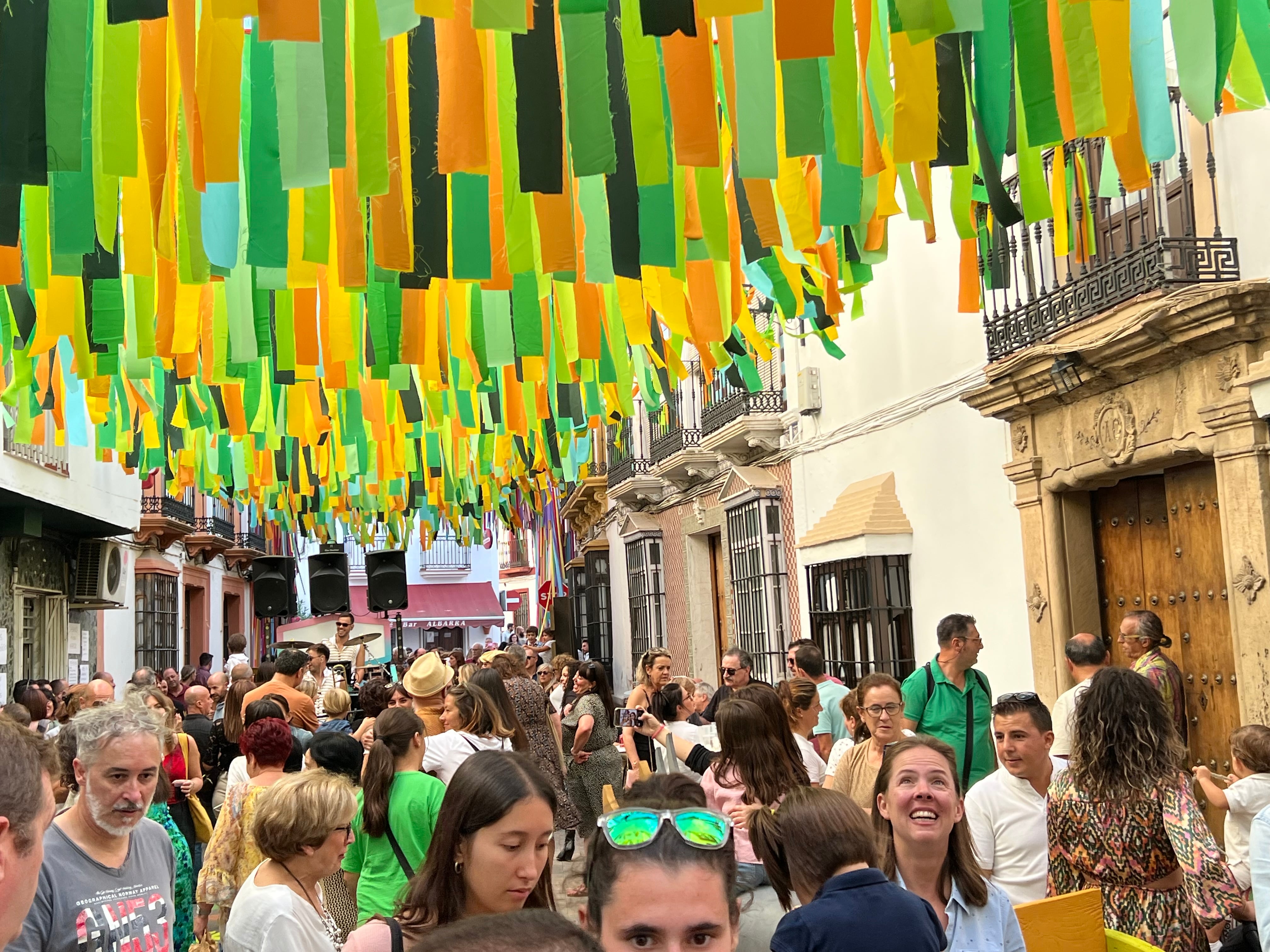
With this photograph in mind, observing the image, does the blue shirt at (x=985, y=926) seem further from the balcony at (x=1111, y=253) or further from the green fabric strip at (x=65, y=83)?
the balcony at (x=1111, y=253)

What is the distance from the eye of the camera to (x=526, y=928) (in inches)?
37.1

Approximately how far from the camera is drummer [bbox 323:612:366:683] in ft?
Result: 47.0

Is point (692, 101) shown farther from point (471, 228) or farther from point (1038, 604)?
point (1038, 604)

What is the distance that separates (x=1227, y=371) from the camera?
22.7 ft

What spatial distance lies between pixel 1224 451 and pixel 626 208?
15.6 feet

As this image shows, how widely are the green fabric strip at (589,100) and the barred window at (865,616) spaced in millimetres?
8413

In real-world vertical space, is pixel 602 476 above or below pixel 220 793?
above

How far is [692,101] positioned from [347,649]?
1791 centimetres

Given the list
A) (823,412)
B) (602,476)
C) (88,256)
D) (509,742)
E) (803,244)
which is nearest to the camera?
(803,244)

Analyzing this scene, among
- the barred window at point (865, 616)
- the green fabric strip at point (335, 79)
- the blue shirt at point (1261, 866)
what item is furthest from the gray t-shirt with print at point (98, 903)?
the barred window at point (865, 616)

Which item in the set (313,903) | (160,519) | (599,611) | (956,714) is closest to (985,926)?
(313,903)

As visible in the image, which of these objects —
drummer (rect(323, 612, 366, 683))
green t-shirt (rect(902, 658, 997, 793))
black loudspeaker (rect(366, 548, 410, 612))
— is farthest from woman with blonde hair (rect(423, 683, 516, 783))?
black loudspeaker (rect(366, 548, 410, 612))

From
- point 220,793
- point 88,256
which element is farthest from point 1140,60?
point 220,793

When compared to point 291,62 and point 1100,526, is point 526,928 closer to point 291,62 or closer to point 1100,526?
point 291,62
